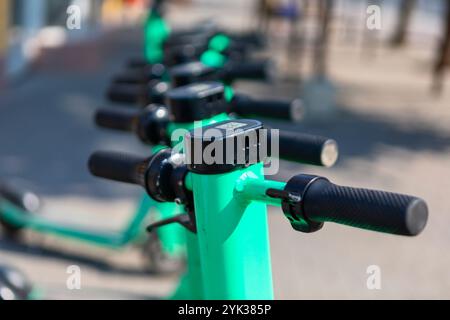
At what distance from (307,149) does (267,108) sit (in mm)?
599

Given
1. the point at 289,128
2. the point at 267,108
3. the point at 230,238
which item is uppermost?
the point at 267,108

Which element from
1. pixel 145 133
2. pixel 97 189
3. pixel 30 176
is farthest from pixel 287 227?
pixel 145 133

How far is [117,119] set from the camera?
2.17m

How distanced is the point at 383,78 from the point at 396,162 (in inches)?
196

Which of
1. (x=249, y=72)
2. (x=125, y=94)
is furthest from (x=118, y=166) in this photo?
(x=249, y=72)

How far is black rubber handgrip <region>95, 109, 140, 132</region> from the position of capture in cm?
212

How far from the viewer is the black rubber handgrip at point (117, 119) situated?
212cm

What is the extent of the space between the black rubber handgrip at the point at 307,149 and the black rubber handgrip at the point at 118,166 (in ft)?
1.11

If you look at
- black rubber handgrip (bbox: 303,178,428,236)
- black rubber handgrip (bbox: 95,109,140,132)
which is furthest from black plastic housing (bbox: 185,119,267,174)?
black rubber handgrip (bbox: 95,109,140,132)

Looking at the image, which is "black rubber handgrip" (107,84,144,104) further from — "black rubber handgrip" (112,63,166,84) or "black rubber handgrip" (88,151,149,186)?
"black rubber handgrip" (88,151,149,186)

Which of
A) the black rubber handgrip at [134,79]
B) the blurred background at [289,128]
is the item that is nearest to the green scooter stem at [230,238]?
the blurred background at [289,128]

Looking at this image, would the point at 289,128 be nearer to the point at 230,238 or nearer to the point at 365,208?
the point at 230,238

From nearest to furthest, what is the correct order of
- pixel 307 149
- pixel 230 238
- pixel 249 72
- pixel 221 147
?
pixel 221 147 → pixel 230 238 → pixel 307 149 → pixel 249 72
